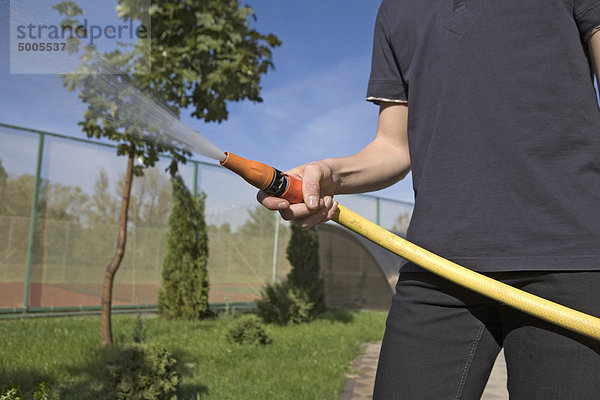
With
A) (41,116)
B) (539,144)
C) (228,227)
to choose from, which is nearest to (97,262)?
(228,227)

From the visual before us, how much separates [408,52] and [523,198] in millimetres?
620

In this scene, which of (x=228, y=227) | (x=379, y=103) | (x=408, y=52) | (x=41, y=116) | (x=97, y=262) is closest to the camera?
(x=408, y=52)

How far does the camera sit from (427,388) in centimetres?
126

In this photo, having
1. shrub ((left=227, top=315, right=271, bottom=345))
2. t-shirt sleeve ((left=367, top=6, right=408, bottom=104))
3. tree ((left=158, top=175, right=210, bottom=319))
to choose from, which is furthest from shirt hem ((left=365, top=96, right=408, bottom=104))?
tree ((left=158, top=175, right=210, bottom=319))

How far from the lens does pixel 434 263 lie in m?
1.23

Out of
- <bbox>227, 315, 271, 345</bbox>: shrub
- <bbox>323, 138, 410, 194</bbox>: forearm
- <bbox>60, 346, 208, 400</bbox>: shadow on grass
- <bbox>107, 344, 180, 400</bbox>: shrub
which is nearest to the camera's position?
<bbox>323, 138, 410, 194</bbox>: forearm

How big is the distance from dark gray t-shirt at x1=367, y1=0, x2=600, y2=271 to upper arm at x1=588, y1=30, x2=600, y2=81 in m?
0.02

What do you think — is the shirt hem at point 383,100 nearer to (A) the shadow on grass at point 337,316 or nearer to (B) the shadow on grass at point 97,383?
(B) the shadow on grass at point 97,383

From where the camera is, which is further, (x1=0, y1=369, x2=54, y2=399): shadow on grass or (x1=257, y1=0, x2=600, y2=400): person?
(x1=0, y1=369, x2=54, y2=399): shadow on grass

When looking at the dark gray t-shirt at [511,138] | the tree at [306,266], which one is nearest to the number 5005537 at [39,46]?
the dark gray t-shirt at [511,138]

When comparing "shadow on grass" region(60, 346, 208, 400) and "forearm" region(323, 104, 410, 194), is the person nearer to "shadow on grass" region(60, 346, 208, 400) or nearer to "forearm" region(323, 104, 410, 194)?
"forearm" region(323, 104, 410, 194)

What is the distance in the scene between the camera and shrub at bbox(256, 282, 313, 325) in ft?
29.6

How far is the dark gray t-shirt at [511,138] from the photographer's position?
3.83 ft

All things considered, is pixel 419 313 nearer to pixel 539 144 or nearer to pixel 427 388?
pixel 427 388
